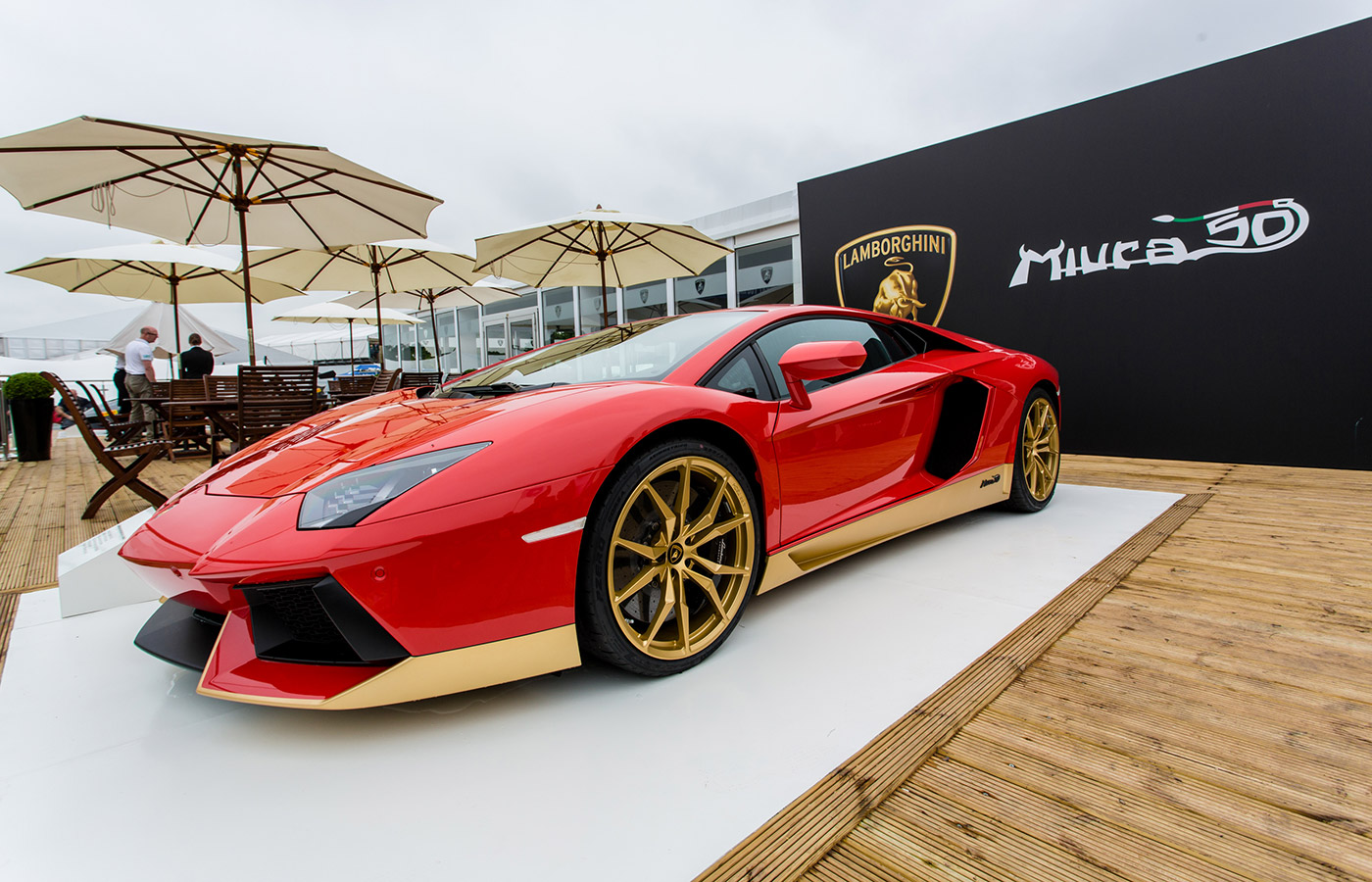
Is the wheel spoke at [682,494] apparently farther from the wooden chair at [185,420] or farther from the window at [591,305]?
the window at [591,305]

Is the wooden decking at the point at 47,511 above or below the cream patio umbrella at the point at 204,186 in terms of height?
below

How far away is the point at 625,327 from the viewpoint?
239cm

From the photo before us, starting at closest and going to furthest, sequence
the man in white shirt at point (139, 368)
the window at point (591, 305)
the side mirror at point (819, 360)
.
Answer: the side mirror at point (819, 360), the man in white shirt at point (139, 368), the window at point (591, 305)

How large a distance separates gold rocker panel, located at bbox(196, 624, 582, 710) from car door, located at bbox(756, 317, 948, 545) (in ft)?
2.43

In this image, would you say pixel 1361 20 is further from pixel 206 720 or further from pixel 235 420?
pixel 235 420

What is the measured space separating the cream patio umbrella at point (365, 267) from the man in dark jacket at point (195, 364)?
4.56 ft

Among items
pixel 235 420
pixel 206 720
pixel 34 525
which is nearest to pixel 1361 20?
pixel 206 720

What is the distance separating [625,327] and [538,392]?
2.62 feet

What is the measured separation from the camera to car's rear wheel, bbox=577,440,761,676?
140 cm

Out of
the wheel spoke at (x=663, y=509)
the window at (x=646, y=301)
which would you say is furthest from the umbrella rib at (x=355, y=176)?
the window at (x=646, y=301)

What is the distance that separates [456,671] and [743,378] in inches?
42.5

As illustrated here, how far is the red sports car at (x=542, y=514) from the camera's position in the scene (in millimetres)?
1203

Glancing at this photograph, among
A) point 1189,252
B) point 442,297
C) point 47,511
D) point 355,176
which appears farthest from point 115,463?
point 1189,252

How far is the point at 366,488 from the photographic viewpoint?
1.28m
